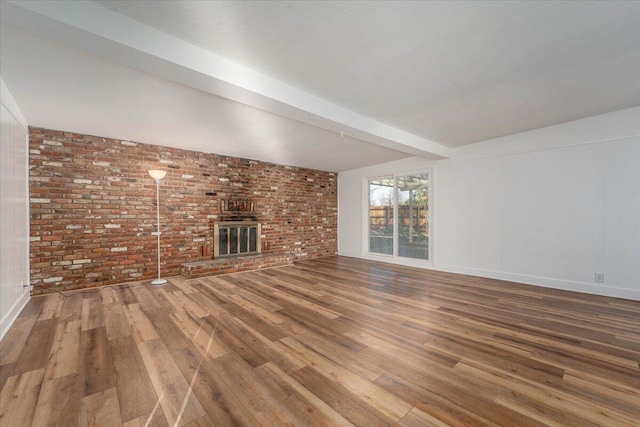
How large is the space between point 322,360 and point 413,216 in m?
4.64

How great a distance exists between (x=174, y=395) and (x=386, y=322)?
197cm

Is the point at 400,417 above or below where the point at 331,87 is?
below

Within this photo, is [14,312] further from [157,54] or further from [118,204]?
[157,54]

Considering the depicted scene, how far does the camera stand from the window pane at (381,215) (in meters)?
6.64

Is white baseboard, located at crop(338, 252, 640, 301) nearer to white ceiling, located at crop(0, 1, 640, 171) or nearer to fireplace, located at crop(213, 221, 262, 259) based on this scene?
white ceiling, located at crop(0, 1, 640, 171)

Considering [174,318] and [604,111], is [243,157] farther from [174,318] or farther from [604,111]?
[604,111]

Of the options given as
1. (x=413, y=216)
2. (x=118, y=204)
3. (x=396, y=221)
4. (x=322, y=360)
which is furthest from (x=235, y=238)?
(x=322, y=360)

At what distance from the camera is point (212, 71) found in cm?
229

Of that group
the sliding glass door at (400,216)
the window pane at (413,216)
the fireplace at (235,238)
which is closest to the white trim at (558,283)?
the window pane at (413,216)

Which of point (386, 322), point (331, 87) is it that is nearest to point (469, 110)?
point (331, 87)

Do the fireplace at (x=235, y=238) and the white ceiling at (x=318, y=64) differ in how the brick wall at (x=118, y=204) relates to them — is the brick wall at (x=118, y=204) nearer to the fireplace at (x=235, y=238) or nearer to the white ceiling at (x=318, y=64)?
the fireplace at (x=235, y=238)

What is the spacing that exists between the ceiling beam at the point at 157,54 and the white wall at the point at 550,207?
126 inches

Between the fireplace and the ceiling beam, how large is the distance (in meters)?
3.25

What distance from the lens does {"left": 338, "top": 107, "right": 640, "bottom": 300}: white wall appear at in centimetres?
368
